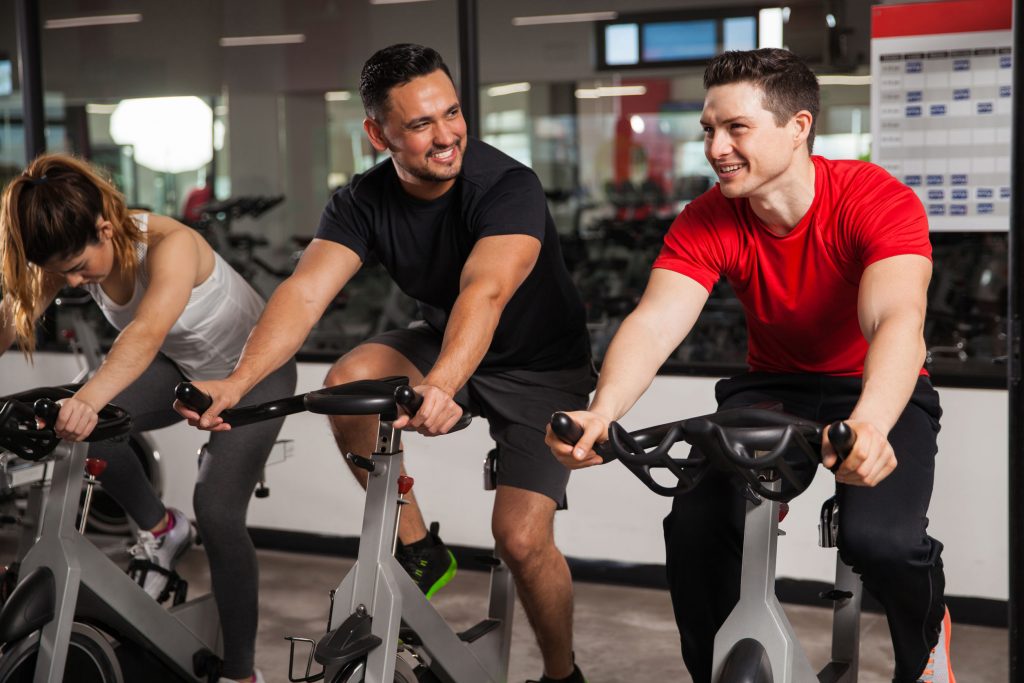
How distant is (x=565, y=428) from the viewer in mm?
1584

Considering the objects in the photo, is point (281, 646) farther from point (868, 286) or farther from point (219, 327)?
point (868, 286)

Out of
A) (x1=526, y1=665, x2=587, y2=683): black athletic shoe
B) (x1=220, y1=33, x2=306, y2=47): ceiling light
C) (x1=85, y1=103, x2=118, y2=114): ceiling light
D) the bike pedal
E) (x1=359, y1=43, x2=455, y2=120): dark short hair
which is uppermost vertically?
(x1=220, y1=33, x2=306, y2=47): ceiling light

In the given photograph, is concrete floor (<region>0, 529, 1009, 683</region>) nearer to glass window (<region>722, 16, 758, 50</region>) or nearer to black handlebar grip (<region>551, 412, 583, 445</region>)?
black handlebar grip (<region>551, 412, 583, 445</region>)

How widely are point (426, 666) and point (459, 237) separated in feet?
2.88

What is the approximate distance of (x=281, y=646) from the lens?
3.28 meters

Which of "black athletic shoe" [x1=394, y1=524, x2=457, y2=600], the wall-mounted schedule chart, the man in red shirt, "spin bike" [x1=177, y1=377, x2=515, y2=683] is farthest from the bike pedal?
the wall-mounted schedule chart

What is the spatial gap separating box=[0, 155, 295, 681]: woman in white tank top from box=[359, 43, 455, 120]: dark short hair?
0.58 meters

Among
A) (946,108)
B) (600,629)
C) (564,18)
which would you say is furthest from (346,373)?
(564,18)

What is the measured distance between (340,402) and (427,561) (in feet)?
2.42

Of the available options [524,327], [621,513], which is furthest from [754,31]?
[524,327]

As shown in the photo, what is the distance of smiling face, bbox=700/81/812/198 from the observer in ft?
6.26

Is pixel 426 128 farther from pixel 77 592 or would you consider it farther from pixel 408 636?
pixel 77 592

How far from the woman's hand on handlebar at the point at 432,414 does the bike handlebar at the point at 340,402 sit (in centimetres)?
1

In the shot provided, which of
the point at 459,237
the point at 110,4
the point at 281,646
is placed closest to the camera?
the point at 459,237
